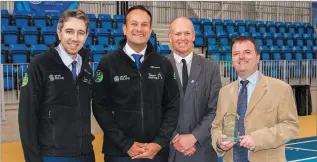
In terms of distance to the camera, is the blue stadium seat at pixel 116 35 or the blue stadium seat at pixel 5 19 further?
the blue stadium seat at pixel 116 35

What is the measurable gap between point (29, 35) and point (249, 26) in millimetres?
9673

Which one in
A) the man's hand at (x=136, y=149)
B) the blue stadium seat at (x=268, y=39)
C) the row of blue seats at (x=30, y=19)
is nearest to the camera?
the man's hand at (x=136, y=149)

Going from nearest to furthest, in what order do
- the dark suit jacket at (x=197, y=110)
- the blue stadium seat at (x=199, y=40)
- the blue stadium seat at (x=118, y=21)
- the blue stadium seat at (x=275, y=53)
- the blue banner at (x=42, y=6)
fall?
the dark suit jacket at (x=197, y=110) → the blue banner at (x=42, y=6) → the blue stadium seat at (x=118, y=21) → the blue stadium seat at (x=199, y=40) → the blue stadium seat at (x=275, y=53)

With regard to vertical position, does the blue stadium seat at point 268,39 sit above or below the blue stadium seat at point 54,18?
below

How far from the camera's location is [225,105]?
3365 millimetres

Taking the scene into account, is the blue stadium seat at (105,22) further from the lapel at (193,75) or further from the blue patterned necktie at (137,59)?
the blue patterned necktie at (137,59)

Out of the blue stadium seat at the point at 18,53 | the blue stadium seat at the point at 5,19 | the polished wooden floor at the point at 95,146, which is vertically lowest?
the polished wooden floor at the point at 95,146

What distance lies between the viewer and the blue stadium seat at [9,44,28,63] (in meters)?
10.9

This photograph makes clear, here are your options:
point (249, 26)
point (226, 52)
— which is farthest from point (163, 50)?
point (249, 26)

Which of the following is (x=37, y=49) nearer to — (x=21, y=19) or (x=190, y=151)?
(x=21, y=19)

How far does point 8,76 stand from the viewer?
10062 millimetres

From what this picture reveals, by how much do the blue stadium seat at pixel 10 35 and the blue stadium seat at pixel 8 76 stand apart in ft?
6.53

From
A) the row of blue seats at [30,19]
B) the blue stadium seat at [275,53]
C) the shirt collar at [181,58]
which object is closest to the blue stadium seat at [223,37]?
the blue stadium seat at [275,53]

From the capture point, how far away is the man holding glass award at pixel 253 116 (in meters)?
3.08
